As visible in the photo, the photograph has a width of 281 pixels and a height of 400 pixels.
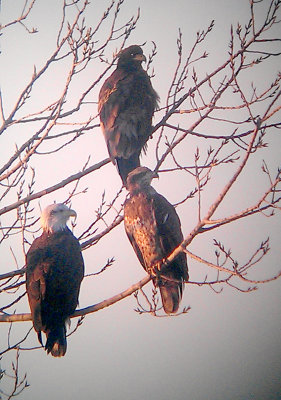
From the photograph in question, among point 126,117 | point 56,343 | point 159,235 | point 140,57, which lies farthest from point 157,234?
point 140,57

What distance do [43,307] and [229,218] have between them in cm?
231

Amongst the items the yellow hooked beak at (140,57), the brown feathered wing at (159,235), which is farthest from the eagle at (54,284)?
the yellow hooked beak at (140,57)

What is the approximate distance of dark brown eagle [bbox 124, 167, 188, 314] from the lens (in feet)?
14.6

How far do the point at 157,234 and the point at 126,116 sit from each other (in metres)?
1.78

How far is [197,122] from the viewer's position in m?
3.84

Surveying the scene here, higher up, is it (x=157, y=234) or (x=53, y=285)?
(x=157, y=234)

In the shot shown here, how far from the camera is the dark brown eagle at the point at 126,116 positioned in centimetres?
520

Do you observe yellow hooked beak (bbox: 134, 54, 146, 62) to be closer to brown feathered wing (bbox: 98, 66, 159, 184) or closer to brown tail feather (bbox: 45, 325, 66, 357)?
brown feathered wing (bbox: 98, 66, 159, 184)

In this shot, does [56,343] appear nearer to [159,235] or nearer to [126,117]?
[159,235]

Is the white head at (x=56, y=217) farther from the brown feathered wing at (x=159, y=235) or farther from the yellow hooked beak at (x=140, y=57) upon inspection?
the yellow hooked beak at (x=140, y=57)

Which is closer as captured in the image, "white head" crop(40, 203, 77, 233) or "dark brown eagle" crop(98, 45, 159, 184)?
"white head" crop(40, 203, 77, 233)

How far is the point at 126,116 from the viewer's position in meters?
5.29

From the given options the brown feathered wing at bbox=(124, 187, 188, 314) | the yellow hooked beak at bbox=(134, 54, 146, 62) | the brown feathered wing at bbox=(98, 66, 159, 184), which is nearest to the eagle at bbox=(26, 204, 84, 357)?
the brown feathered wing at bbox=(124, 187, 188, 314)

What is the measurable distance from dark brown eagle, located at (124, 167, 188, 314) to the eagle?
75 centimetres
